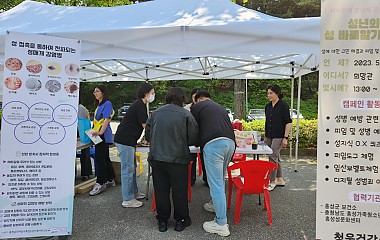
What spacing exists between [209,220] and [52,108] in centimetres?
202

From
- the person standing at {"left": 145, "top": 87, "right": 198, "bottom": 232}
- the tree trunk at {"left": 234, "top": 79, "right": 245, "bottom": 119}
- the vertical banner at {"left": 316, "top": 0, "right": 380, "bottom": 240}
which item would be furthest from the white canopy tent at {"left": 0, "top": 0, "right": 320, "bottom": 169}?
the tree trunk at {"left": 234, "top": 79, "right": 245, "bottom": 119}

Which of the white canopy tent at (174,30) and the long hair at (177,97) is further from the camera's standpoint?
the long hair at (177,97)

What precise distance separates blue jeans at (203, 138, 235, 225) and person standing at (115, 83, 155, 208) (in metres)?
1.03

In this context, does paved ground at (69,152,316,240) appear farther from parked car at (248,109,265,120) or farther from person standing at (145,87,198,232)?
parked car at (248,109,265,120)

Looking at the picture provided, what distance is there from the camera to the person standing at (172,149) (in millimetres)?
2916

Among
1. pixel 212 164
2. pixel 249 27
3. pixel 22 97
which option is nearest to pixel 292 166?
pixel 212 164

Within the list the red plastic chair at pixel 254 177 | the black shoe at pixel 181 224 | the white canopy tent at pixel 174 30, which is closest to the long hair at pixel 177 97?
the white canopy tent at pixel 174 30

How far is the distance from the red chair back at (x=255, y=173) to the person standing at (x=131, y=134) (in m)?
1.27

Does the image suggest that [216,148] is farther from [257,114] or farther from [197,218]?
[257,114]

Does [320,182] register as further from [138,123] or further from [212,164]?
[138,123]

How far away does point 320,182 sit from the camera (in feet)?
6.66

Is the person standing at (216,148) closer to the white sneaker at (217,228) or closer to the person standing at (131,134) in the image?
the white sneaker at (217,228)

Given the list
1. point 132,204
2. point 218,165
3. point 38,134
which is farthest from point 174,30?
point 132,204

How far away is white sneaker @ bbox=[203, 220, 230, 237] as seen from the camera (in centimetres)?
296
